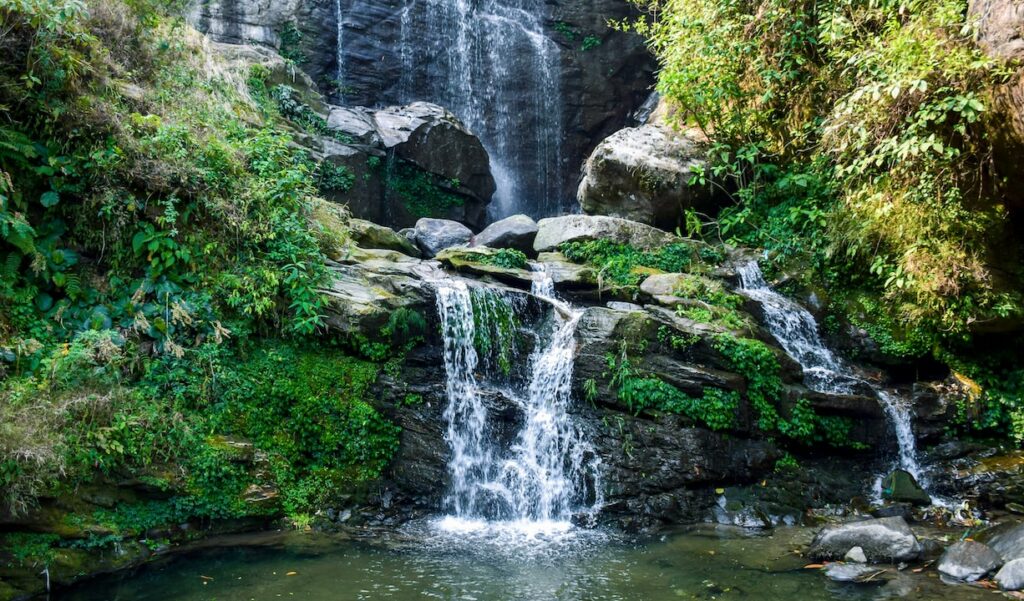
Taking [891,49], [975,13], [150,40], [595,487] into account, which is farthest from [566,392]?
[150,40]

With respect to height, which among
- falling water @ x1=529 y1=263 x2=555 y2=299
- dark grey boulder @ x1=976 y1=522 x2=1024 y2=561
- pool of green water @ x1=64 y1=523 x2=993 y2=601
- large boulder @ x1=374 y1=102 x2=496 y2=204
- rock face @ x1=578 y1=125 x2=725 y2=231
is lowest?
pool of green water @ x1=64 y1=523 x2=993 y2=601

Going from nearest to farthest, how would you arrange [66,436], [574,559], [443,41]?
[66,436] → [574,559] → [443,41]

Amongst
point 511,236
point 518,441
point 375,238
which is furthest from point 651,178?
point 518,441

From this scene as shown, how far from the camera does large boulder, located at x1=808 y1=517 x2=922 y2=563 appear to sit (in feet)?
21.1

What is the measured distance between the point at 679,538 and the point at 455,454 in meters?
2.76

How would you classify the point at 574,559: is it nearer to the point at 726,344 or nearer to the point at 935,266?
the point at 726,344

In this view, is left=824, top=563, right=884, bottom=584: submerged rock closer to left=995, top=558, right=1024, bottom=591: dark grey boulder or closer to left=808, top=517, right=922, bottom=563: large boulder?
left=808, top=517, right=922, bottom=563: large boulder

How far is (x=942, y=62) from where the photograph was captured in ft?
26.7

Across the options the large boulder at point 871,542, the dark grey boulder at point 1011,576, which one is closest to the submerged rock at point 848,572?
the large boulder at point 871,542

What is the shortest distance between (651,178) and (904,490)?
7.00m

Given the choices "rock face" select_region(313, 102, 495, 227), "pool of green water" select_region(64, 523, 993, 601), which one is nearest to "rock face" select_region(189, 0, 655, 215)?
"rock face" select_region(313, 102, 495, 227)

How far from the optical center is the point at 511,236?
40.2ft

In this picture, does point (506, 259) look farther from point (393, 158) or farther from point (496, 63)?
point (496, 63)

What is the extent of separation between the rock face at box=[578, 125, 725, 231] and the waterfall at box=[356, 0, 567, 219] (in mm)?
5121
